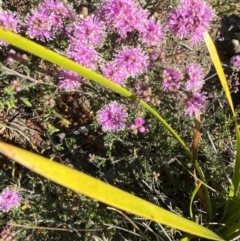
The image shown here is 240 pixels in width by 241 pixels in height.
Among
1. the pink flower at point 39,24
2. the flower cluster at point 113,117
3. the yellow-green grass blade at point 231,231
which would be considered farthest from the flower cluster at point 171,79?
the yellow-green grass blade at point 231,231

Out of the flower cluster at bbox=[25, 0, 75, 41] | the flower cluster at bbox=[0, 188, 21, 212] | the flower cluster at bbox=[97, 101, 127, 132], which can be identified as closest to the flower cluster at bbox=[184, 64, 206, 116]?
the flower cluster at bbox=[97, 101, 127, 132]

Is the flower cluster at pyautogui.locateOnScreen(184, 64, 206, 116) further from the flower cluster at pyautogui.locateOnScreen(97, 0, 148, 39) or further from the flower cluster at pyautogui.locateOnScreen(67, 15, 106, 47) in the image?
the flower cluster at pyautogui.locateOnScreen(67, 15, 106, 47)

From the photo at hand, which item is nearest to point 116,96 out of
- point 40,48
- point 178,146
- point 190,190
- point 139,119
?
point 139,119

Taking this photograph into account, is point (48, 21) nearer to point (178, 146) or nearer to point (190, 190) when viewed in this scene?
point (178, 146)

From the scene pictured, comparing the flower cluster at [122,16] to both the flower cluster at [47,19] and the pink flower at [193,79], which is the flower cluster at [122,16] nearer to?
the flower cluster at [47,19]

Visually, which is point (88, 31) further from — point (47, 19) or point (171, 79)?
point (171, 79)

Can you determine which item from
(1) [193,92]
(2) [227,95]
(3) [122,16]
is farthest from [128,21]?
(2) [227,95]
